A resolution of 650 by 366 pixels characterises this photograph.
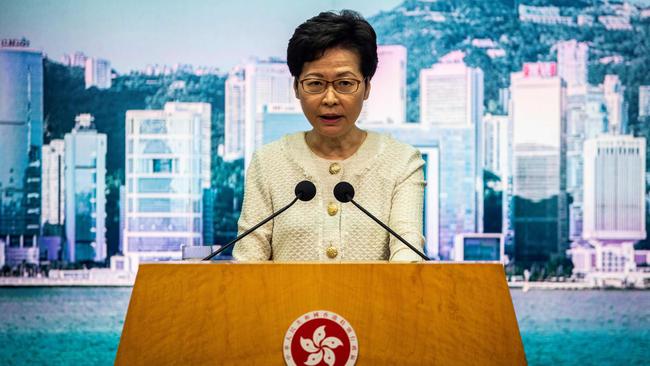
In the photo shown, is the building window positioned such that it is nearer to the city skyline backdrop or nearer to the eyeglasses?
the city skyline backdrop

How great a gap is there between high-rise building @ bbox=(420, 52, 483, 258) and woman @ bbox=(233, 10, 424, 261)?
205cm

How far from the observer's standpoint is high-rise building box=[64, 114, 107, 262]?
452 centimetres

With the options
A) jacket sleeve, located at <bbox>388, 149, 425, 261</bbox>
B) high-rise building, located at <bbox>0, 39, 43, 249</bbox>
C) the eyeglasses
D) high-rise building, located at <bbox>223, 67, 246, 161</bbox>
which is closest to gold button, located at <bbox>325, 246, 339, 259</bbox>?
jacket sleeve, located at <bbox>388, 149, 425, 261</bbox>

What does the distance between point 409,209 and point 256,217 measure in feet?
1.30

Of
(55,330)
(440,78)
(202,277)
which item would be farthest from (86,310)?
(202,277)

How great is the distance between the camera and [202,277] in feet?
5.40

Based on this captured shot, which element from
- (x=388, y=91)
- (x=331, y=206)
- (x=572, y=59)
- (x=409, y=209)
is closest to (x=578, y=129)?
(x=572, y=59)

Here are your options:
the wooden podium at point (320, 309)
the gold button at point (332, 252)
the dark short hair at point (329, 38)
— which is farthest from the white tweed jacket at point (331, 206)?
the wooden podium at point (320, 309)

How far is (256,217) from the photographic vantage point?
2396 millimetres

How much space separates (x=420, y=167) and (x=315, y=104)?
37 cm

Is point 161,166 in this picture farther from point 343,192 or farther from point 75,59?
point 343,192

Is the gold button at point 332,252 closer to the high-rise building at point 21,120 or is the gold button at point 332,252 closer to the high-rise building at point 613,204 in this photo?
the high-rise building at point 613,204

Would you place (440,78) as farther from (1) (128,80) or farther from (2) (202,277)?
(2) (202,277)

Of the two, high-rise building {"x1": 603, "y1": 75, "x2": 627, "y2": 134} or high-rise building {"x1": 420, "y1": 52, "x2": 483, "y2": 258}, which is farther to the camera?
high-rise building {"x1": 603, "y1": 75, "x2": 627, "y2": 134}
